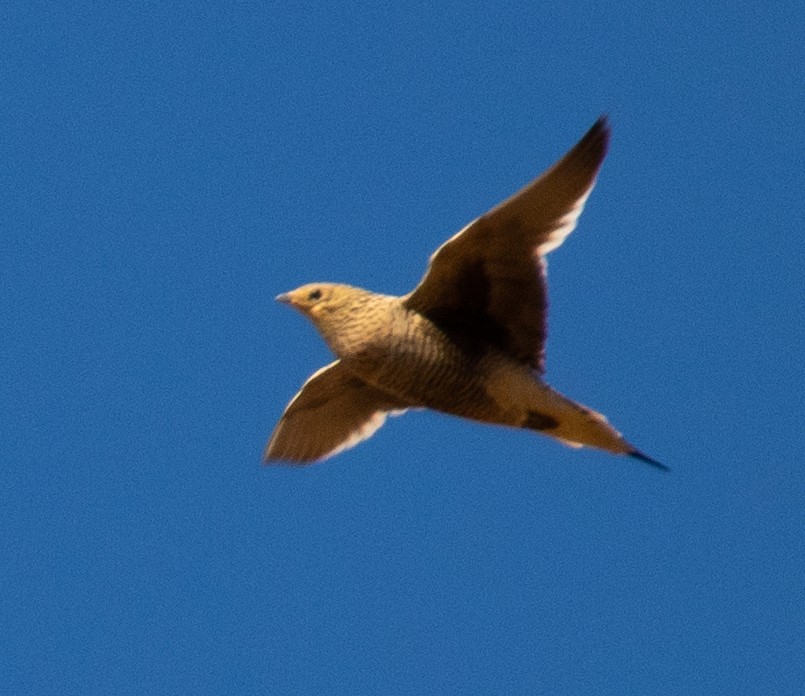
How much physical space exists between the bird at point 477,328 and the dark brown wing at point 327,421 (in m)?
0.92

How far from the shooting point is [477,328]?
33.4 ft

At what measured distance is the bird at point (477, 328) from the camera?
9.82m

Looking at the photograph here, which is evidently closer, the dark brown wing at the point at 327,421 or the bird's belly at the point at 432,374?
the bird's belly at the point at 432,374

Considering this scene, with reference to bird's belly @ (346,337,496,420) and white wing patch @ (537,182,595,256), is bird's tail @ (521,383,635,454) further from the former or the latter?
white wing patch @ (537,182,595,256)

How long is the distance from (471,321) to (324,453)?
5.48ft

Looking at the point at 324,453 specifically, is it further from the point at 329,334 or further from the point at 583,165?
the point at 583,165

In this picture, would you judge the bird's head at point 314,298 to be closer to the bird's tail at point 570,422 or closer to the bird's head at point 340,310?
the bird's head at point 340,310

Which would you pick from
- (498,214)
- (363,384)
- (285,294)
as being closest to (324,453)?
(363,384)

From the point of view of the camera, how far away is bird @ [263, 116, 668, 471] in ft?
32.2

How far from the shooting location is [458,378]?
33.1ft

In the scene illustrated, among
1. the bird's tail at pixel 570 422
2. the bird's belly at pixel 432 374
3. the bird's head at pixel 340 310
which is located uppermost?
the bird's head at pixel 340 310

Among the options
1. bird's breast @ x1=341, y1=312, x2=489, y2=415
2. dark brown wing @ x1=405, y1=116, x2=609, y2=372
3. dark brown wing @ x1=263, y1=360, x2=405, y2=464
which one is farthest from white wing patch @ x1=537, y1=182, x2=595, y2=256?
dark brown wing @ x1=263, y1=360, x2=405, y2=464

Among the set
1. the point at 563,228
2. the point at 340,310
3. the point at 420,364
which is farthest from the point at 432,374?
the point at 563,228

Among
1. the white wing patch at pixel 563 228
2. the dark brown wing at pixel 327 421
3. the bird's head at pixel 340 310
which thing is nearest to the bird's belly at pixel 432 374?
the bird's head at pixel 340 310
